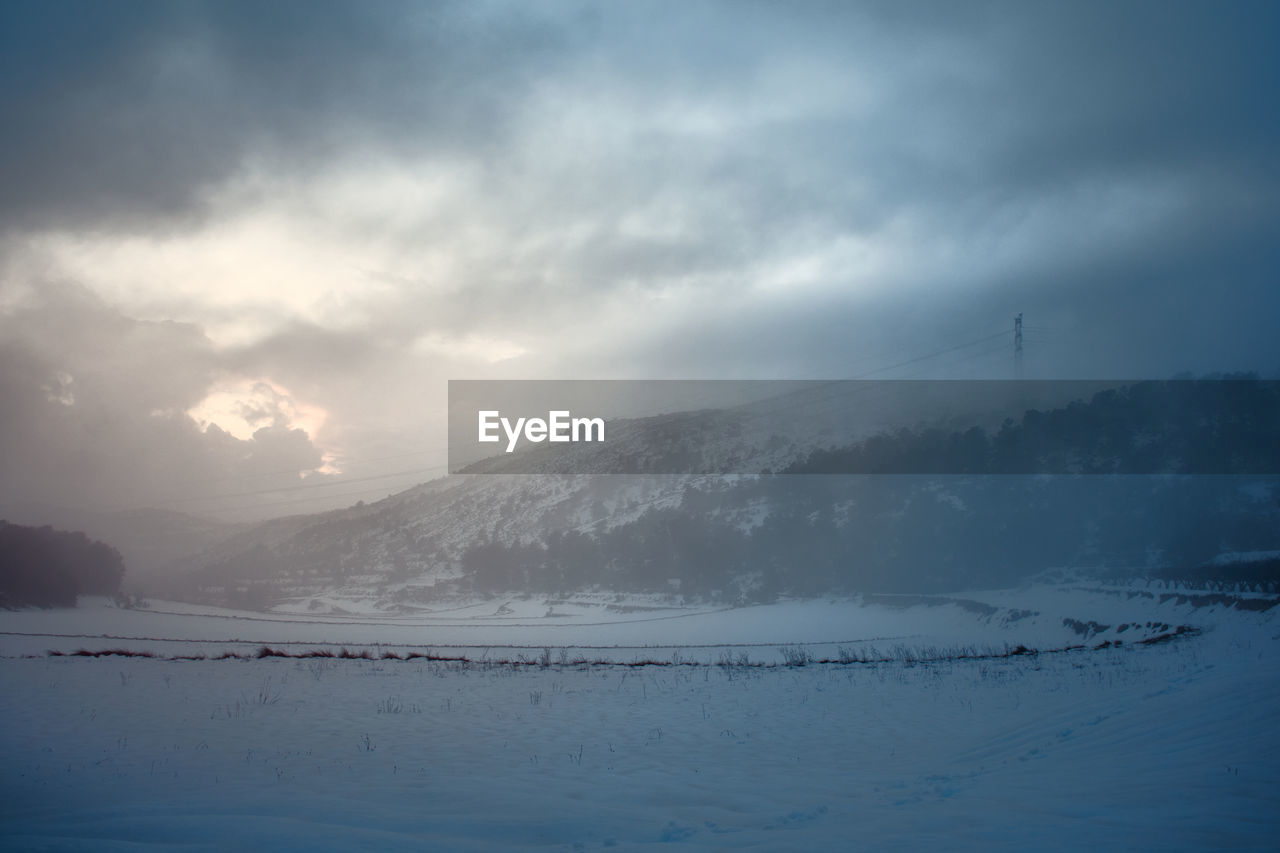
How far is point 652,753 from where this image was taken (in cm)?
1309

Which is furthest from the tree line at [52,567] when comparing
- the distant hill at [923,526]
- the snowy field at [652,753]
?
the snowy field at [652,753]

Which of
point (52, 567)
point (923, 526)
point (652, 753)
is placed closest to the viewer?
point (652, 753)

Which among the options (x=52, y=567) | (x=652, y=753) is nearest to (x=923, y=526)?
(x=652, y=753)

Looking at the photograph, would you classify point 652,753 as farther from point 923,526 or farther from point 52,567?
point 52,567

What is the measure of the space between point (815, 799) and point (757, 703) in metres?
8.97

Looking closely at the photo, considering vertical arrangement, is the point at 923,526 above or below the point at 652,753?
above

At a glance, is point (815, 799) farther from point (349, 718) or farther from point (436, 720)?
point (349, 718)

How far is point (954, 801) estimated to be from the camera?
927 cm

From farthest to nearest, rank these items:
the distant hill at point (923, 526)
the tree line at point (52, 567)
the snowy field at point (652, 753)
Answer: the tree line at point (52, 567)
the distant hill at point (923, 526)
the snowy field at point (652, 753)

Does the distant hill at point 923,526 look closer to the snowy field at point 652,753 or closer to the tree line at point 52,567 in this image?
the tree line at point 52,567

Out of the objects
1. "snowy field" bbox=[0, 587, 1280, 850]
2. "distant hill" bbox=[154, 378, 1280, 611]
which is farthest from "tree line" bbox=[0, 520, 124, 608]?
"snowy field" bbox=[0, 587, 1280, 850]

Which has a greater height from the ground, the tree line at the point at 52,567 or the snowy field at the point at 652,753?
the snowy field at the point at 652,753

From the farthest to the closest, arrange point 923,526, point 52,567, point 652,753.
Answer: point 52,567, point 923,526, point 652,753

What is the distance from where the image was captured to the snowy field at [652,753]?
8086 mm
